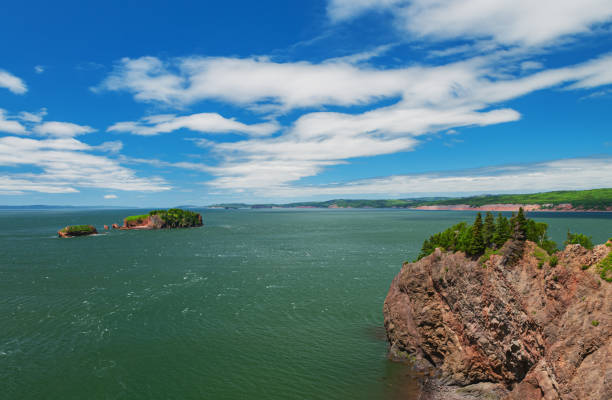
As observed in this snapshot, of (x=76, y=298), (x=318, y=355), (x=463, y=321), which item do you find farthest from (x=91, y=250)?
(x=463, y=321)

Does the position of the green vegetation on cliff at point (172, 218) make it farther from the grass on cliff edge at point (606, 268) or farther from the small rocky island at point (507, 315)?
the grass on cliff edge at point (606, 268)

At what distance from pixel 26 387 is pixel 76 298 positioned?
27490 mm

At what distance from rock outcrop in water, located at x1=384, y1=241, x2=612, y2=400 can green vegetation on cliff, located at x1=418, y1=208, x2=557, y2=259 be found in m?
0.88

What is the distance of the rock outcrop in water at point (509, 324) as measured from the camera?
18.2 m

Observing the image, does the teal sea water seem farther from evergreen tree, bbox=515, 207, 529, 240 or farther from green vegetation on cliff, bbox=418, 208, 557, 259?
evergreen tree, bbox=515, 207, 529, 240

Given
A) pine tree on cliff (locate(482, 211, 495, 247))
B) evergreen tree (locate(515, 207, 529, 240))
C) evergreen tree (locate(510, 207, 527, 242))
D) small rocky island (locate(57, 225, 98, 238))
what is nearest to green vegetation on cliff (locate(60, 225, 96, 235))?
small rocky island (locate(57, 225, 98, 238))

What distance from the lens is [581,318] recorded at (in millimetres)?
18516

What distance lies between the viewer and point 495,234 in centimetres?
2484

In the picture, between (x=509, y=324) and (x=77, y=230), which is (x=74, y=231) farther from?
(x=509, y=324)

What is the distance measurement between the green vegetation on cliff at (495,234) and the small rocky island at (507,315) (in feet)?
0.26

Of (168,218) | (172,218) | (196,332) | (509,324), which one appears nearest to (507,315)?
(509,324)

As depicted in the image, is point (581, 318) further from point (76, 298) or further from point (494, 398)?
point (76, 298)

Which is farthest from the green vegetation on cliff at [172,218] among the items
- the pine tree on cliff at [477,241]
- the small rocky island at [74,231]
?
the pine tree on cliff at [477,241]

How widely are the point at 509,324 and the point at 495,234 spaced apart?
6791 millimetres
